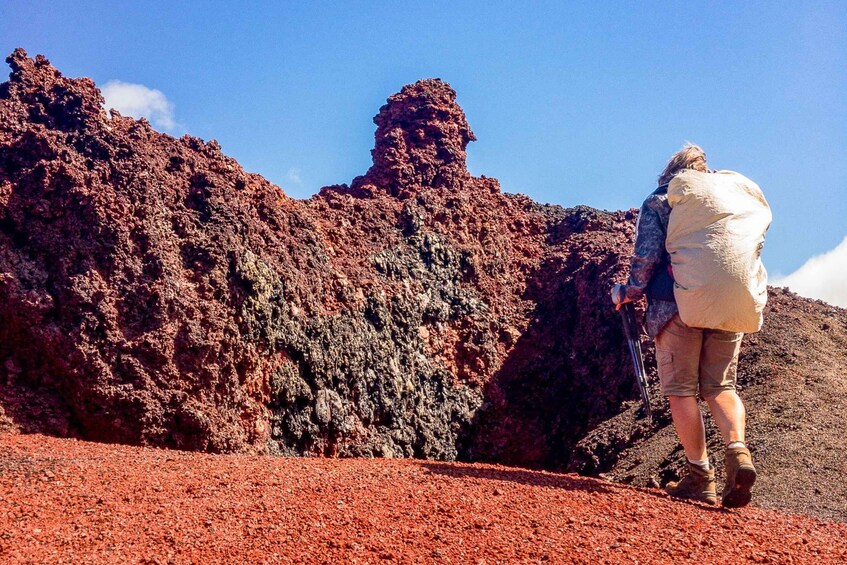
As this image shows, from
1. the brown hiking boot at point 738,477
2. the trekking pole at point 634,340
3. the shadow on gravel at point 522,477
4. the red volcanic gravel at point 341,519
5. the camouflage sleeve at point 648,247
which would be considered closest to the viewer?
the red volcanic gravel at point 341,519

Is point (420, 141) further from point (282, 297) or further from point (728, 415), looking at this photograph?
point (728, 415)

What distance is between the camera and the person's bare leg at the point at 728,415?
4.64 m

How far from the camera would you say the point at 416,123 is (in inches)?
460

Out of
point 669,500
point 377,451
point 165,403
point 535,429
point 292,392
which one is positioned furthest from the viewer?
point 535,429

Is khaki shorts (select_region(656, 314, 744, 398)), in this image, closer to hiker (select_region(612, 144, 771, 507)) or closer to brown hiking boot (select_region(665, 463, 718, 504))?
hiker (select_region(612, 144, 771, 507))

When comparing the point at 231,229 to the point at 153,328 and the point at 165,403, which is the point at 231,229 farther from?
the point at 165,403

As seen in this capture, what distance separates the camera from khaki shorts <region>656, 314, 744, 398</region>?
16.0 feet

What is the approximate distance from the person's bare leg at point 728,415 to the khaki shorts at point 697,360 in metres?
0.05

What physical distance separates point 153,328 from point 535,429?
537cm

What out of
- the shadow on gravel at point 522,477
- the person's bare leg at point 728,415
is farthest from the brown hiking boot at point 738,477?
the shadow on gravel at point 522,477

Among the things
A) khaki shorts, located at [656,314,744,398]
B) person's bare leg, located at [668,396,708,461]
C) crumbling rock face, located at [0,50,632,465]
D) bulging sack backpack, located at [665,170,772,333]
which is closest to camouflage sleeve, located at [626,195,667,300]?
bulging sack backpack, located at [665,170,772,333]

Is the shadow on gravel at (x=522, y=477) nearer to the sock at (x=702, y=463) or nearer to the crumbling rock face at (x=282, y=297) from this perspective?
the sock at (x=702, y=463)

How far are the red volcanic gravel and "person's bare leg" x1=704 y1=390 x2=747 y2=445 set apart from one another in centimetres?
50

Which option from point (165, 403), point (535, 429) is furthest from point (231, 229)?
point (535, 429)
